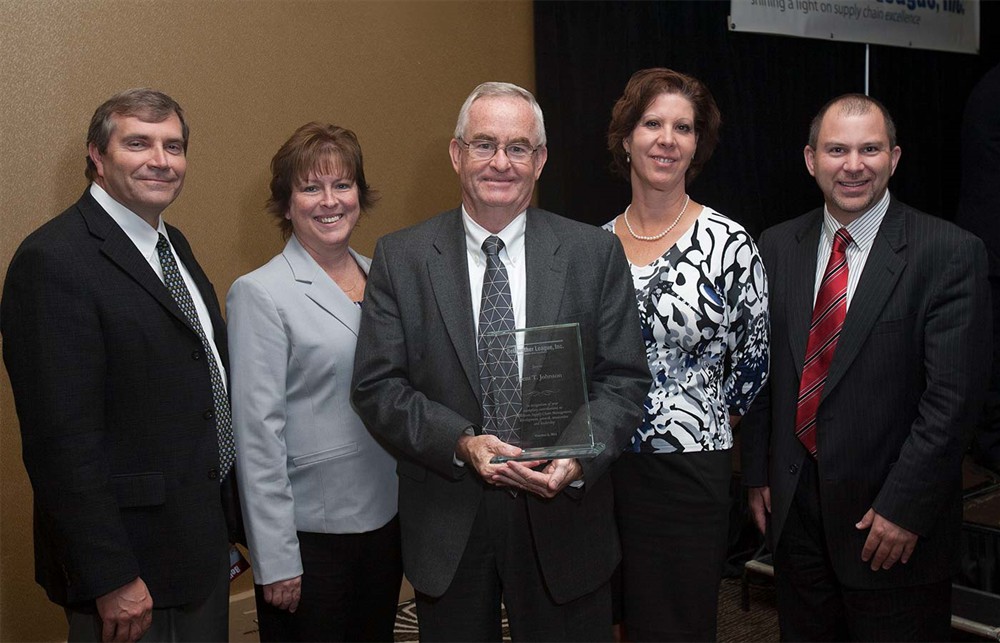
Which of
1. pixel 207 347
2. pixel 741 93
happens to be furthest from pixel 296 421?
pixel 741 93

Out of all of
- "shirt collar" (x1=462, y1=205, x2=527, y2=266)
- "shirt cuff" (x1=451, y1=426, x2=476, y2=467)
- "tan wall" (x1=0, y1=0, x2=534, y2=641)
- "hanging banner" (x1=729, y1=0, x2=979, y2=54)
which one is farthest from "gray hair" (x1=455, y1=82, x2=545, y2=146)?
"hanging banner" (x1=729, y1=0, x2=979, y2=54)

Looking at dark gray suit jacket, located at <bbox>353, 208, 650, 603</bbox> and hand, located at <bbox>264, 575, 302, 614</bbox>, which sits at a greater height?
dark gray suit jacket, located at <bbox>353, 208, 650, 603</bbox>

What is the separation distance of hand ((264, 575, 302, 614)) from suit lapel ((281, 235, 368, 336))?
58 centimetres

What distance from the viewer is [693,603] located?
2.22 m

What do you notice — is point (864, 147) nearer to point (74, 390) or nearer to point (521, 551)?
point (521, 551)

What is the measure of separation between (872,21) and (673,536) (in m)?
4.23

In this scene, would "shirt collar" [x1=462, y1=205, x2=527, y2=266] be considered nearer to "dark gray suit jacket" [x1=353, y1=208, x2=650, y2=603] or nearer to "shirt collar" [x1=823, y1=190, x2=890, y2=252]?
"dark gray suit jacket" [x1=353, y1=208, x2=650, y2=603]

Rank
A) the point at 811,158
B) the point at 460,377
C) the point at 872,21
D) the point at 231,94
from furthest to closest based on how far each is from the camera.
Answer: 1. the point at 872,21
2. the point at 231,94
3. the point at 811,158
4. the point at 460,377

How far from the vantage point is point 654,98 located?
2346 mm

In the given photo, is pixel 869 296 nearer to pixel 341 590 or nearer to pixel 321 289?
pixel 321 289

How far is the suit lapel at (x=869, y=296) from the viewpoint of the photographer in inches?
86.4

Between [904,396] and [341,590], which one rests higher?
[904,396]

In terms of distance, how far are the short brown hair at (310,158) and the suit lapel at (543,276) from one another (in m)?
0.51

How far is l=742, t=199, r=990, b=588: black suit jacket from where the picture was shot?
84.7 inches
